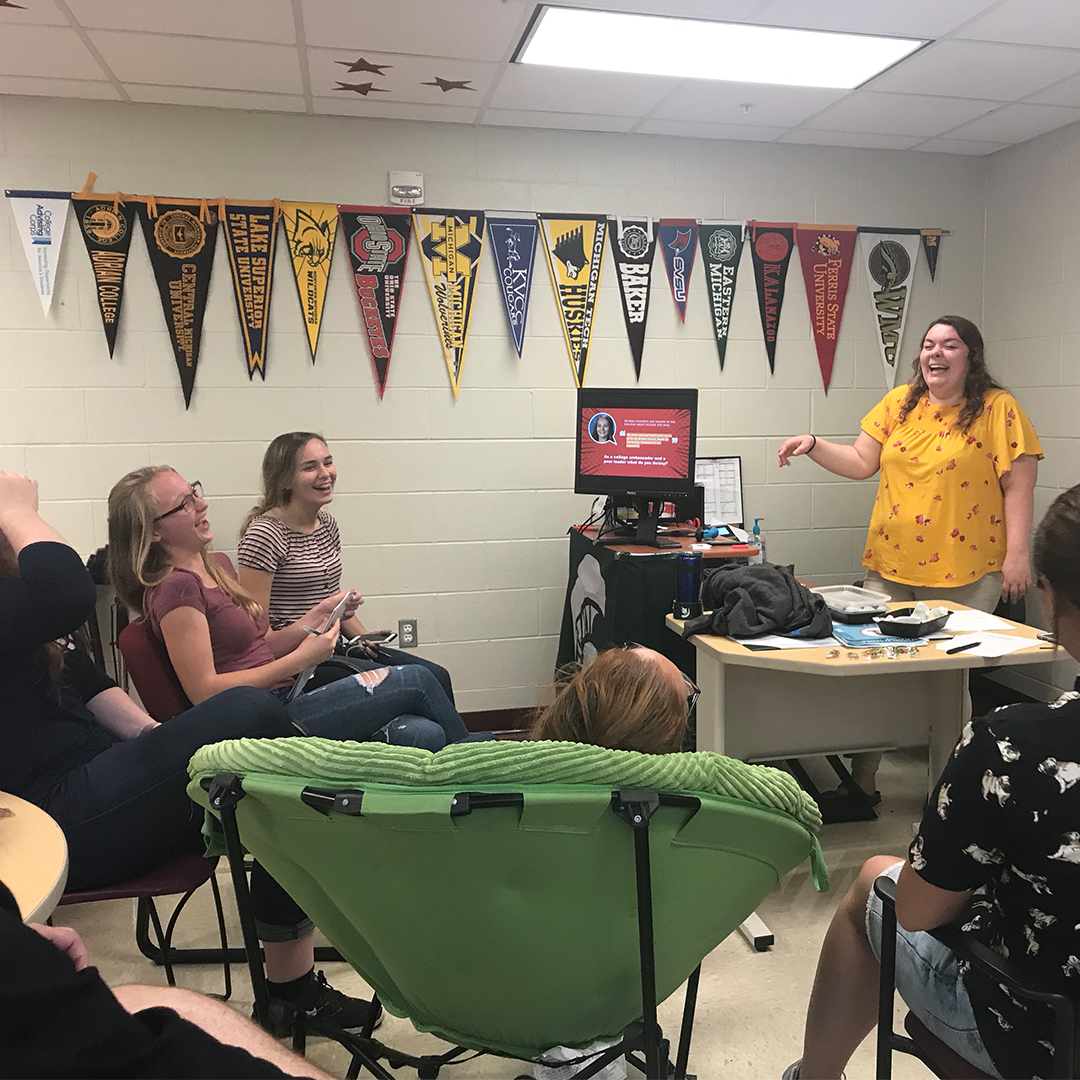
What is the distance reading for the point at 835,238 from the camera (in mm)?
4082

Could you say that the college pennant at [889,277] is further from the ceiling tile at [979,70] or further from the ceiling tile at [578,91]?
the ceiling tile at [578,91]

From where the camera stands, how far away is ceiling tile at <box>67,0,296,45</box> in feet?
8.48

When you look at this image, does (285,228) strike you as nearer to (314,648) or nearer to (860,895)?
(314,648)

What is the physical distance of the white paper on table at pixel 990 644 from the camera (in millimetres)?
2305

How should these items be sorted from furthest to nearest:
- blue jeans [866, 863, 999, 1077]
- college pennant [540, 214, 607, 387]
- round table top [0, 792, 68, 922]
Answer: college pennant [540, 214, 607, 387] < blue jeans [866, 863, 999, 1077] < round table top [0, 792, 68, 922]

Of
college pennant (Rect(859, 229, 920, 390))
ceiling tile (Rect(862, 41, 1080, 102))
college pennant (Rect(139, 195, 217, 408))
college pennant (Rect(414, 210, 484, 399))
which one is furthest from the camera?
college pennant (Rect(859, 229, 920, 390))

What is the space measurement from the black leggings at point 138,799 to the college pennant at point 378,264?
2258 millimetres

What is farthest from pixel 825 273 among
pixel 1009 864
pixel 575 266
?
pixel 1009 864

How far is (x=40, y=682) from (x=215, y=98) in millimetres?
2541

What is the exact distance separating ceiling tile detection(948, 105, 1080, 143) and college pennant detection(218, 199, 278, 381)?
2884 mm

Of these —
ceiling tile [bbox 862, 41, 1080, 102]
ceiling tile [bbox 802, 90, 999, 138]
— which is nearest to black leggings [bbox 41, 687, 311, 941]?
ceiling tile [bbox 862, 41, 1080, 102]

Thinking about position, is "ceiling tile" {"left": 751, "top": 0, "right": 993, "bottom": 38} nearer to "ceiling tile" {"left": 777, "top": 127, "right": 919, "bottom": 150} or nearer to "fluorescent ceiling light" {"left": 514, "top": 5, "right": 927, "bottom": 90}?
"fluorescent ceiling light" {"left": 514, "top": 5, "right": 927, "bottom": 90}

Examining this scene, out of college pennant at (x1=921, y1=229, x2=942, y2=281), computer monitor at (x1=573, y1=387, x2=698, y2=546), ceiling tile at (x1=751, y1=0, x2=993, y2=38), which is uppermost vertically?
ceiling tile at (x1=751, y1=0, x2=993, y2=38)

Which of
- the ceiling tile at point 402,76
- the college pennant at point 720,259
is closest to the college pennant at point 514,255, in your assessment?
the ceiling tile at point 402,76
